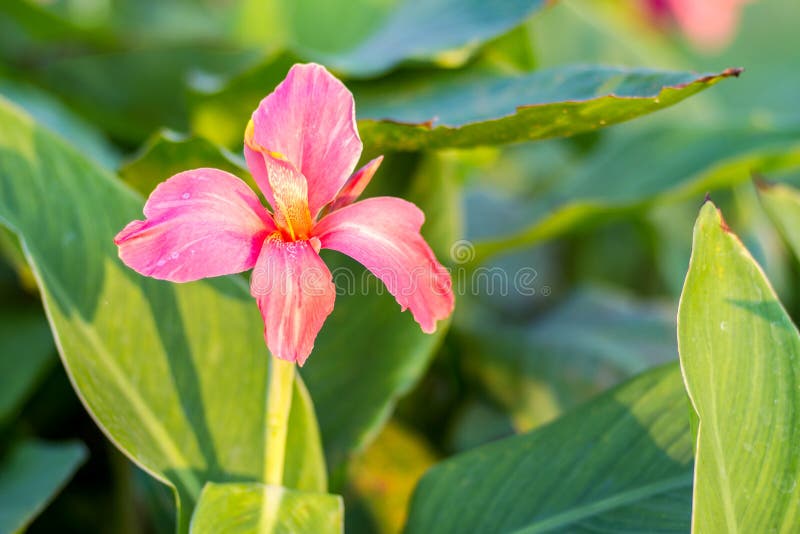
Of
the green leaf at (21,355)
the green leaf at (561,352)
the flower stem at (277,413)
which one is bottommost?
the green leaf at (21,355)

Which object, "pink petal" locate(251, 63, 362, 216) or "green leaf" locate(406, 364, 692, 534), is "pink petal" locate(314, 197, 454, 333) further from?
"green leaf" locate(406, 364, 692, 534)

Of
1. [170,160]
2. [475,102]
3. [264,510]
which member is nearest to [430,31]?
[475,102]

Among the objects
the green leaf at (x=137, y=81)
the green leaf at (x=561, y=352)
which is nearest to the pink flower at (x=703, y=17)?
the green leaf at (x=561, y=352)

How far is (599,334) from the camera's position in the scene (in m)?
0.99

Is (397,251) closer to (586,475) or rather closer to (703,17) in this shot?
(586,475)

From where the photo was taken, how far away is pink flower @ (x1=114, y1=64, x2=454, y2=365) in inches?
16.1

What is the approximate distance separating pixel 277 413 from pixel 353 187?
0.50ft

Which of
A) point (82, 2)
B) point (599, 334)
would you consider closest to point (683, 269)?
point (599, 334)

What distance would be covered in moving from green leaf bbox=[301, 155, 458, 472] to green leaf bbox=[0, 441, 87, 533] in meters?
0.23

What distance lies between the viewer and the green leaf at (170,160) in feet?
2.08

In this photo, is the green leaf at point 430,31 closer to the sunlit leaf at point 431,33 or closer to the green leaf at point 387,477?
the sunlit leaf at point 431,33

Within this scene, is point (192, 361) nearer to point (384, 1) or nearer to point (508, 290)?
point (508, 290)

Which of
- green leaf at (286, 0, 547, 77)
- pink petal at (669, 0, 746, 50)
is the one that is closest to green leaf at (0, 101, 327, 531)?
green leaf at (286, 0, 547, 77)

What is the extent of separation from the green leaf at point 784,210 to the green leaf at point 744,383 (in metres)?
0.18
